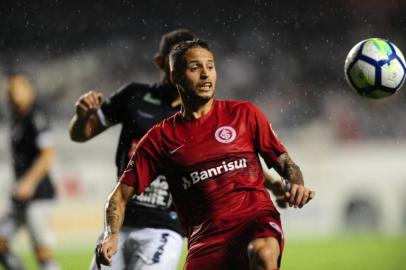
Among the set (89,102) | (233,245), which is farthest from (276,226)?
(89,102)

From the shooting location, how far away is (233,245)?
4031 millimetres

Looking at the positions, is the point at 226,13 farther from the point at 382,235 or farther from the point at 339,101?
the point at 382,235

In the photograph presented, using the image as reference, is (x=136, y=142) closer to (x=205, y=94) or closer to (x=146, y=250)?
(x=146, y=250)

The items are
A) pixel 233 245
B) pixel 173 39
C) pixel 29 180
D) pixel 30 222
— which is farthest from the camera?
pixel 30 222

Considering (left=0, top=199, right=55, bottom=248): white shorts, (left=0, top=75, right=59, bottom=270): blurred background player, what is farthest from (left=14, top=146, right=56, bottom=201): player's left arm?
(left=0, top=199, right=55, bottom=248): white shorts

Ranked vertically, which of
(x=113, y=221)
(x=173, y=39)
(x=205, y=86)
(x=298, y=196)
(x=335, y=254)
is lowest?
(x=335, y=254)

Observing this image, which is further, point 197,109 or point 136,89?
point 136,89

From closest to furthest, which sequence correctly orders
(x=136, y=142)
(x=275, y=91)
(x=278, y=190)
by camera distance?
(x=278, y=190) → (x=136, y=142) → (x=275, y=91)

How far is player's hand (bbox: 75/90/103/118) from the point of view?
16.8 feet

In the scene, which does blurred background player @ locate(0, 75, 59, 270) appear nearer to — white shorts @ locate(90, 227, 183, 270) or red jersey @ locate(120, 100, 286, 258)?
white shorts @ locate(90, 227, 183, 270)

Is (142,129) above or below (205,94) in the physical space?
below

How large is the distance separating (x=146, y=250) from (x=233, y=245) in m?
1.19

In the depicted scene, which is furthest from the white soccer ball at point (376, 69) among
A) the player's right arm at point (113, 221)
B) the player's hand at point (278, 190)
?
the player's right arm at point (113, 221)

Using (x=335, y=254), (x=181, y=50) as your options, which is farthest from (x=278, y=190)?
(x=335, y=254)
